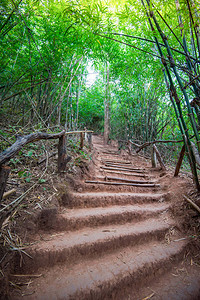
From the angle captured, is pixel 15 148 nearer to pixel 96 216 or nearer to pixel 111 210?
pixel 96 216

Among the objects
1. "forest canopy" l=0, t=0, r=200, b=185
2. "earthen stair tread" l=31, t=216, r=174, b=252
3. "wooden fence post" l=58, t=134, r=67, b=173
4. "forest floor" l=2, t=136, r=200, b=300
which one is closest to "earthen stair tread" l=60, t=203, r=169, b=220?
"forest floor" l=2, t=136, r=200, b=300

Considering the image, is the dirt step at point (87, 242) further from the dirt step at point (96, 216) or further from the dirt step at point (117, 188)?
the dirt step at point (117, 188)

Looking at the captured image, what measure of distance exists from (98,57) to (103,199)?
2615 millimetres

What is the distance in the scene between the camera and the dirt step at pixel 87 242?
1.14 meters

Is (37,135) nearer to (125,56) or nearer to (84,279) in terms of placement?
(84,279)

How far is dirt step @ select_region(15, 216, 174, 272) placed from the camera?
45.1 inches

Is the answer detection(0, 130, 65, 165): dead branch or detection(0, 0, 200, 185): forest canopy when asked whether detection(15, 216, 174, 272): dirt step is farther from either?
detection(0, 0, 200, 185): forest canopy

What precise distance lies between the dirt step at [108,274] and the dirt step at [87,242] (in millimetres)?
61

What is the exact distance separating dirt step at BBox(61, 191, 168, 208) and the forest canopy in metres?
0.82

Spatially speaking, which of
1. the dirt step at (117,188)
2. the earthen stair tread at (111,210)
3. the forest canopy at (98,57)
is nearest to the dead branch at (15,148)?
the forest canopy at (98,57)

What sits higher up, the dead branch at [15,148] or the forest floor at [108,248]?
the dead branch at [15,148]

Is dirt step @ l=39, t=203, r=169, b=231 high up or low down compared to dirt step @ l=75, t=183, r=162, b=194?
down

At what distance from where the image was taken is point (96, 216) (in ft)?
5.43

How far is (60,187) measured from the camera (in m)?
1.83
